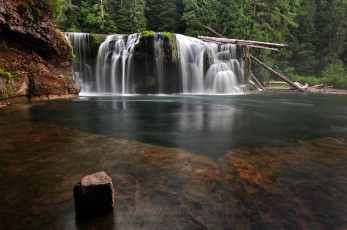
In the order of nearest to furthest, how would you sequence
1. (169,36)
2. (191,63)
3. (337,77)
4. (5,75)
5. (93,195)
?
(93,195) < (5,75) < (169,36) < (191,63) < (337,77)

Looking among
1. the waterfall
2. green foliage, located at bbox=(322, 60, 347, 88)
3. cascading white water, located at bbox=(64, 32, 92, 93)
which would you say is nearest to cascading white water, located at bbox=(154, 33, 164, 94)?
the waterfall

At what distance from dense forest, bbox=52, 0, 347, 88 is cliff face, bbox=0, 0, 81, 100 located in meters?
17.1

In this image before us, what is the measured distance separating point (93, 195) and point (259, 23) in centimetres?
3317

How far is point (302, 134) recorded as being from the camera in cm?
449

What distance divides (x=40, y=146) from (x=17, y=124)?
7.46 ft

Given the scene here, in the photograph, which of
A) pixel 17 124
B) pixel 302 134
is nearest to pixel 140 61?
pixel 17 124

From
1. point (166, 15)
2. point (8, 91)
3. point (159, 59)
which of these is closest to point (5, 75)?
point (8, 91)

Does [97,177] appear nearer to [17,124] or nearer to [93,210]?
[93,210]

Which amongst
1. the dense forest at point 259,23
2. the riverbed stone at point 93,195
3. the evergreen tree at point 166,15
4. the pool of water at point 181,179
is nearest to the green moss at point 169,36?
the dense forest at point 259,23

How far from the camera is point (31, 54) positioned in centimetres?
998

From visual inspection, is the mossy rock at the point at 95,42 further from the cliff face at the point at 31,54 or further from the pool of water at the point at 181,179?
the pool of water at the point at 181,179

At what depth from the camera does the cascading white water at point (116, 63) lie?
57.3ft

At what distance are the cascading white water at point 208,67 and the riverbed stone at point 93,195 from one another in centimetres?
1710

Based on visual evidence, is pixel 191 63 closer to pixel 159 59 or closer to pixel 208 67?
pixel 208 67
